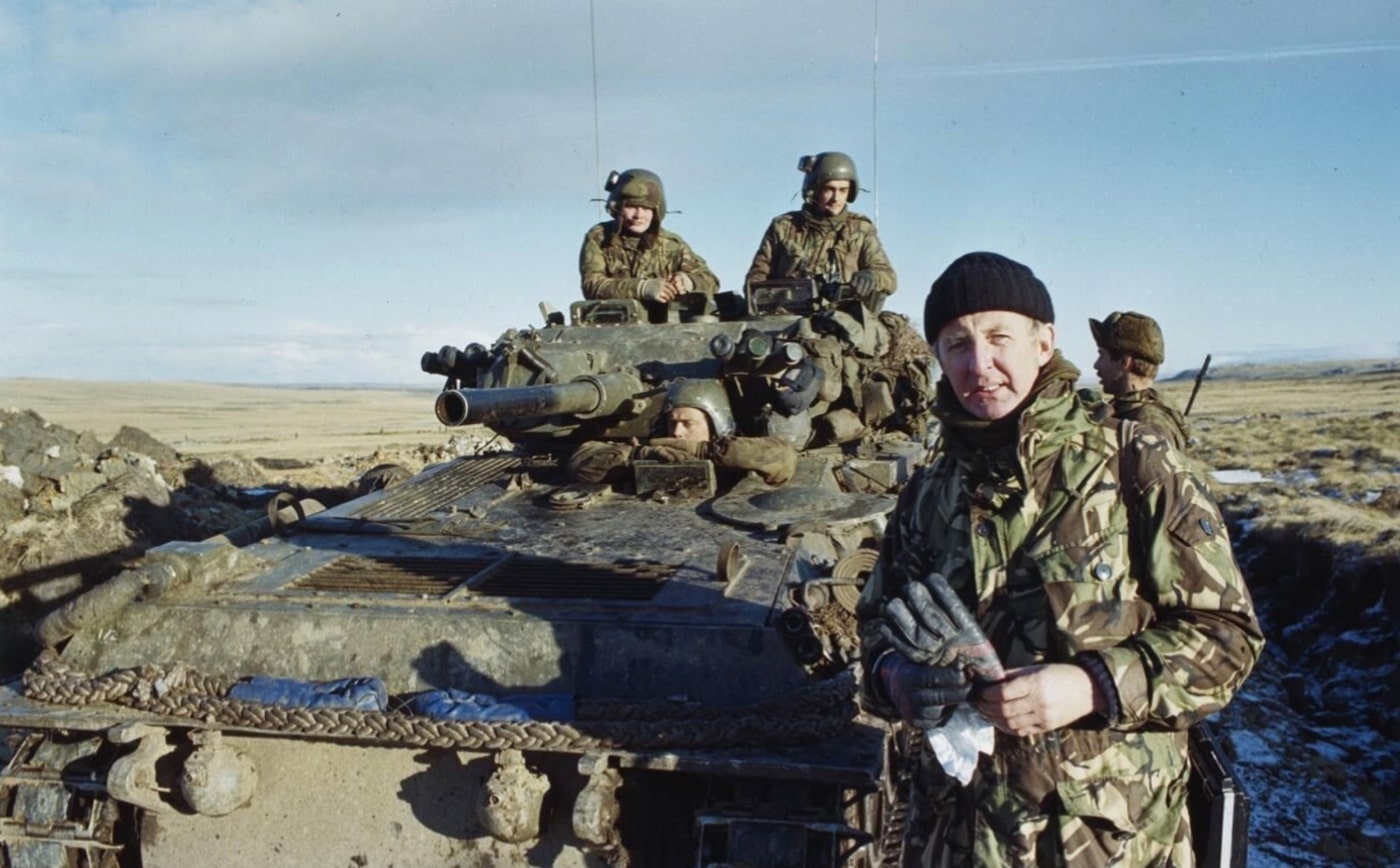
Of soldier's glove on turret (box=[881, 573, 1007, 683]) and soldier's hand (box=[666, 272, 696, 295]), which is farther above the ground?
soldier's hand (box=[666, 272, 696, 295])

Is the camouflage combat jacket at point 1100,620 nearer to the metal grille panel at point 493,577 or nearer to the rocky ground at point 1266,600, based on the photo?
the metal grille panel at point 493,577

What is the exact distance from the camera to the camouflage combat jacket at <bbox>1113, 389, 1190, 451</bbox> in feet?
18.2

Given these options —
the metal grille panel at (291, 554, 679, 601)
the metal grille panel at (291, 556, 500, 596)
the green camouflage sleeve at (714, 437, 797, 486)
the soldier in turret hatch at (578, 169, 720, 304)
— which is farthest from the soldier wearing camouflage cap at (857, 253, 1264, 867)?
the soldier in turret hatch at (578, 169, 720, 304)

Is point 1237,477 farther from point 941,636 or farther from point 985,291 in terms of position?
point 941,636

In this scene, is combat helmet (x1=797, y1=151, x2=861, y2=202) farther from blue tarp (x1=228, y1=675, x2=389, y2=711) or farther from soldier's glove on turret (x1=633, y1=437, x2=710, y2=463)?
blue tarp (x1=228, y1=675, x2=389, y2=711)

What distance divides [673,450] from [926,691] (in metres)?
3.60

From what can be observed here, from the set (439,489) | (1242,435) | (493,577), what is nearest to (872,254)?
(439,489)

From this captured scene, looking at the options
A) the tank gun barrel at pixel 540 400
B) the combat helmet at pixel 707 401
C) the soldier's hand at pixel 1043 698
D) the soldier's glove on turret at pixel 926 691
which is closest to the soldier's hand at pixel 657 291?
the tank gun barrel at pixel 540 400

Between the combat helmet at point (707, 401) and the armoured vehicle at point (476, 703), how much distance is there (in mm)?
700

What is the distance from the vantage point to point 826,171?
29.6 ft

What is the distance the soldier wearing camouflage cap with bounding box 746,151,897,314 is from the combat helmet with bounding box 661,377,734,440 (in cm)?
278

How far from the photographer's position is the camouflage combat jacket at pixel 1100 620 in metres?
2.33

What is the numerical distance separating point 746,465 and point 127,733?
2916 mm

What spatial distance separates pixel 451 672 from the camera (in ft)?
14.2
